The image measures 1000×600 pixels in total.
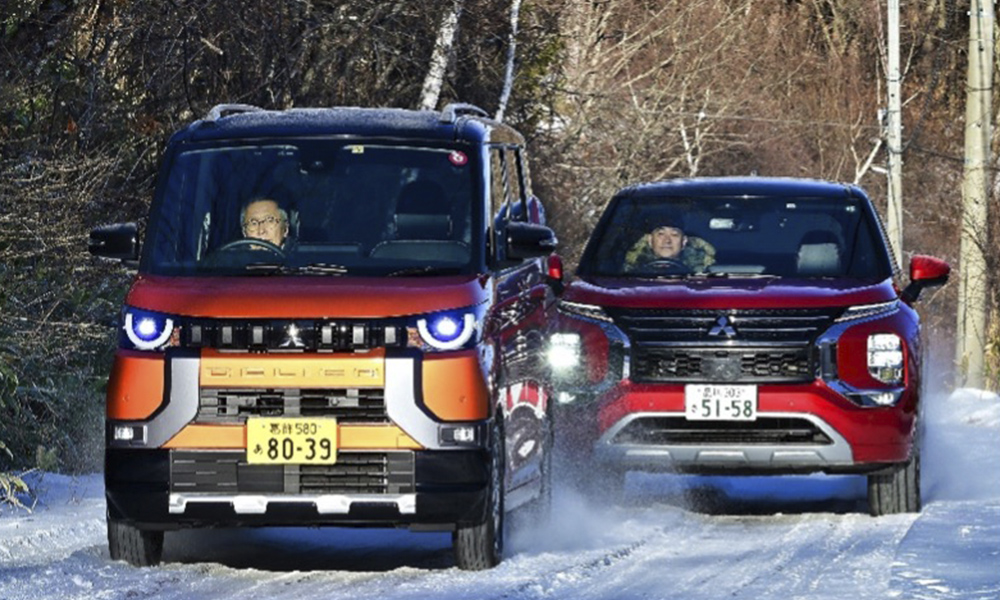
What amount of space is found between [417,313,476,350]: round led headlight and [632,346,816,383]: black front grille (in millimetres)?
2989

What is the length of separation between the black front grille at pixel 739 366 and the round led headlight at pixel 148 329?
11.6 ft

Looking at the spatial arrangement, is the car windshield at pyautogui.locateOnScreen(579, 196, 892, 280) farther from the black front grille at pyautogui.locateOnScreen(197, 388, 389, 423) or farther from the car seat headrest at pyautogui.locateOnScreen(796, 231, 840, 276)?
the black front grille at pyautogui.locateOnScreen(197, 388, 389, 423)

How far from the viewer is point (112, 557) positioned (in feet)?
36.5

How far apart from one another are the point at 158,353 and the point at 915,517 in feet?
15.5

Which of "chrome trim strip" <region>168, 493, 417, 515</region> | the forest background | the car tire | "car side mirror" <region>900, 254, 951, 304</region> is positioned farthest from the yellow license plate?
"car side mirror" <region>900, 254, 951, 304</region>

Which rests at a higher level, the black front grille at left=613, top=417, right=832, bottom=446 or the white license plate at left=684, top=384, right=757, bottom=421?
the white license plate at left=684, top=384, right=757, bottom=421

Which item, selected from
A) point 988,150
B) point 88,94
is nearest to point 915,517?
point 88,94

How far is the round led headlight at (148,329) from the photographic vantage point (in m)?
10.8

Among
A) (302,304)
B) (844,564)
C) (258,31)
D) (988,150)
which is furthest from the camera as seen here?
(988,150)

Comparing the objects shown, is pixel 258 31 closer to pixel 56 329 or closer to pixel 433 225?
pixel 56 329

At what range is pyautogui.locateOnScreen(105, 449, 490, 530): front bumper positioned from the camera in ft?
34.9

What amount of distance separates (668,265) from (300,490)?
4.52m

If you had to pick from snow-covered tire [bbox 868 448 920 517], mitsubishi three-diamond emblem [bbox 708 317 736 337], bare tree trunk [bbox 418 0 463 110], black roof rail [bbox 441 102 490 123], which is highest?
bare tree trunk [bbox 418 0 463 110]

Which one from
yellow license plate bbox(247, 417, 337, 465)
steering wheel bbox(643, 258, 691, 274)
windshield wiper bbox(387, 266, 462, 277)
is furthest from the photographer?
steering wheel bbox(643, 258, 691, 274)
